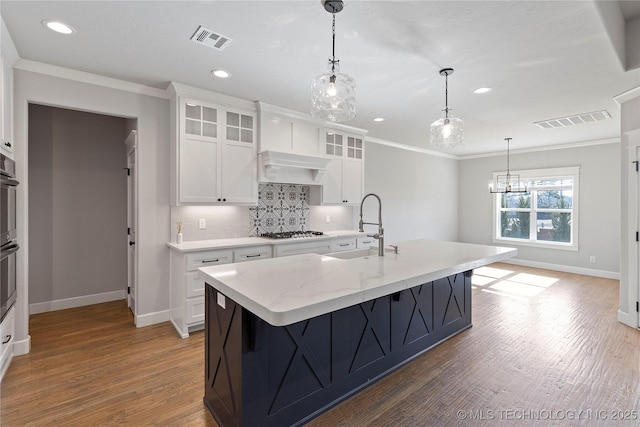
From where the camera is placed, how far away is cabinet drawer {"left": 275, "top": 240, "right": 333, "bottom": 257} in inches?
151

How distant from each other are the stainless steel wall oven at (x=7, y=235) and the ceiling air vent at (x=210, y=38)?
1701mm

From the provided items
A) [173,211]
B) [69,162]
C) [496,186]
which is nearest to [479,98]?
[173,211]

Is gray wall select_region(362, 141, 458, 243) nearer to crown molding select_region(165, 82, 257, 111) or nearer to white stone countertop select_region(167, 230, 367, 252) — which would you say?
white stone countertop select_region(167, 230, 367, 252)

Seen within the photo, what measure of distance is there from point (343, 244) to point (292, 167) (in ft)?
4.50

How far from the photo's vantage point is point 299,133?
4.38 metres

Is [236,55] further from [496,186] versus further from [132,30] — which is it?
[496,186]

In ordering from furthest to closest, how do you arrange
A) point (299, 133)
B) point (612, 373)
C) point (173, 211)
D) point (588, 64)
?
point (299, 133), point (173, 211), point (588, 64), point (612, 373)

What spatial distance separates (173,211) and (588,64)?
4.49 m

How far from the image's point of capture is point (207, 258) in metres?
3.31

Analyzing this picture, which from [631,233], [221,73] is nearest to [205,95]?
[221,73]

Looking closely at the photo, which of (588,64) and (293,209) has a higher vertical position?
(588,64)

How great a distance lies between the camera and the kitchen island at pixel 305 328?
1.58 m

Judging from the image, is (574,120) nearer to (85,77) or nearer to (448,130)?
(448,130)

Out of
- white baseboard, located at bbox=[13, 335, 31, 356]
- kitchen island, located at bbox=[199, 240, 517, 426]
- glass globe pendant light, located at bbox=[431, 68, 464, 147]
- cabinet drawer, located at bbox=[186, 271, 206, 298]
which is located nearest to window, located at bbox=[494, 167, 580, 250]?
glass globe pendant light, located at bbox=[431, 68, 464, 147]
